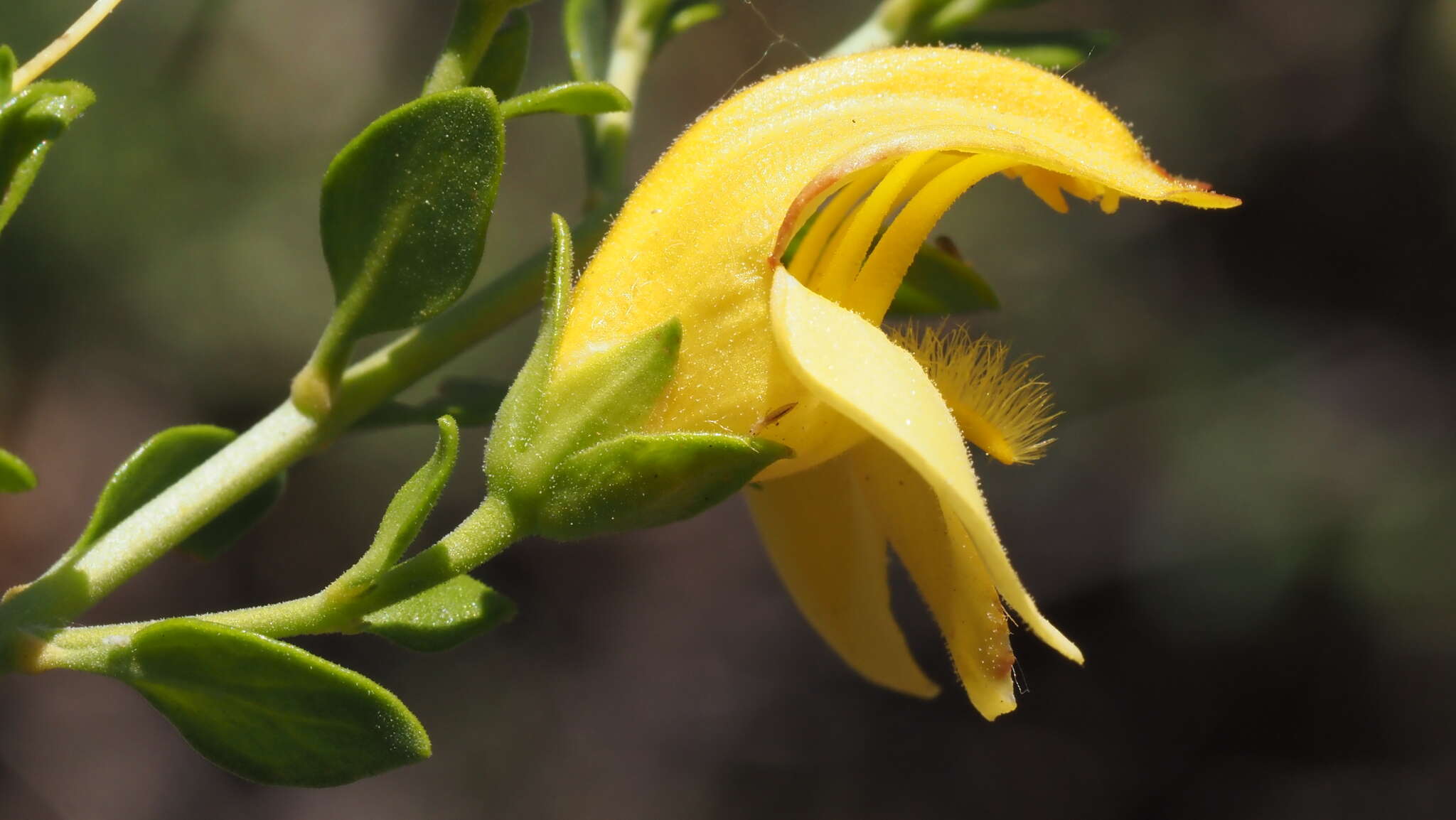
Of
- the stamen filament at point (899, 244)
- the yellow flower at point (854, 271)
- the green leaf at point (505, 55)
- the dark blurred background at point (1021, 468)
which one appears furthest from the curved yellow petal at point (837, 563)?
the dark blurred background at point (1021, 468)

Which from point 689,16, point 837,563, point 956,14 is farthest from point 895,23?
point 837,563

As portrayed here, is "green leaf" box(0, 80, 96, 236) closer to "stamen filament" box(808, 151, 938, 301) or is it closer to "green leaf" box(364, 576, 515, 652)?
"green leaf" box(364, 576, 515, 652)

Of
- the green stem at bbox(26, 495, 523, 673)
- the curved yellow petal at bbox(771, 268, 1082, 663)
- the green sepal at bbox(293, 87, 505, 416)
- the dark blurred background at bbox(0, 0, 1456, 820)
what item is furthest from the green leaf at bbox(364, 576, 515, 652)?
the dark blurred background at bbox(0, 0, 1456, 820)

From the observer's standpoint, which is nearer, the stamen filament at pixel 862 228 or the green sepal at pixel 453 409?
the stamen filament at pixel 862 228

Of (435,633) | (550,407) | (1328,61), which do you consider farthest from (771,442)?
(1328,61)

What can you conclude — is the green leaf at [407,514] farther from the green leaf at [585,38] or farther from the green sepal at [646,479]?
the green leaf at [585,38]

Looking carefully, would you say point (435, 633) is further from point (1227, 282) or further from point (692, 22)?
point (1227, 282)
